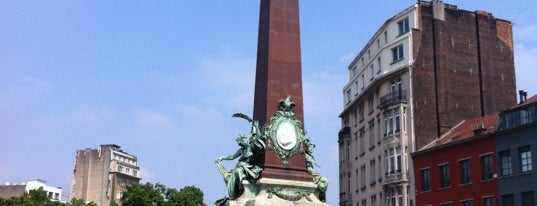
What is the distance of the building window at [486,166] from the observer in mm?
→ 40781

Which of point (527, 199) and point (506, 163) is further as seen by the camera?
point (506, 163)

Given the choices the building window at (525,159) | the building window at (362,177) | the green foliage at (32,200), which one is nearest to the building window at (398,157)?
the building window at (362,177)

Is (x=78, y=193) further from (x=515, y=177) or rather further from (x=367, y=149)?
(x=515, y=177)

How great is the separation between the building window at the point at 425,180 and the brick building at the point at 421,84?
2.87ft

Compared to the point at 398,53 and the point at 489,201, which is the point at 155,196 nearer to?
the point at 398,53

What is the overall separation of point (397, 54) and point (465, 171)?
1089 cm

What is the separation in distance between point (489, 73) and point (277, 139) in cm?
3420

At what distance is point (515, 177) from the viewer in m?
39.3

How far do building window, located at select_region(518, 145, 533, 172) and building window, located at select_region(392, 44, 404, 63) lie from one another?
1263 cm

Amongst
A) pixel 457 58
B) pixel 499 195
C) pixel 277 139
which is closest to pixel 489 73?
pixel 457 58

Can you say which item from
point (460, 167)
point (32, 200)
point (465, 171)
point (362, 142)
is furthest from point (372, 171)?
point (32, 200)

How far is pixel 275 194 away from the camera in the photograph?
1998 cm

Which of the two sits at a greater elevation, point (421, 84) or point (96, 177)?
point (421, 84)

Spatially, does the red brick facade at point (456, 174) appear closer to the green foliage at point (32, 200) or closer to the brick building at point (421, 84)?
the brick building at point (421, 84)
